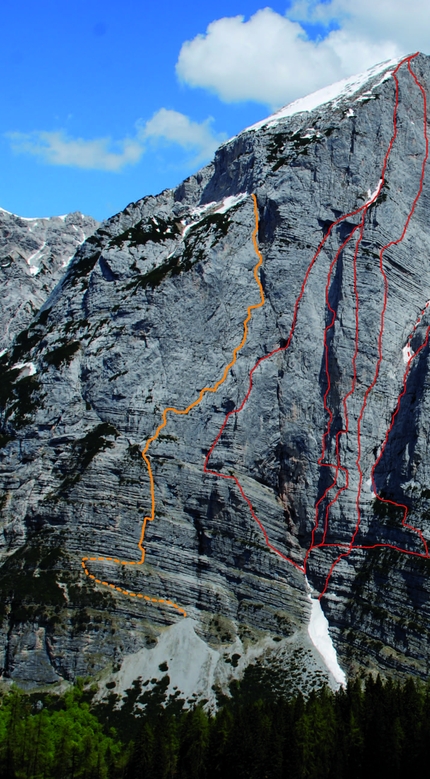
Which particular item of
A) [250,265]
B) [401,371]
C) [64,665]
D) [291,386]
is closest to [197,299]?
[250,265]

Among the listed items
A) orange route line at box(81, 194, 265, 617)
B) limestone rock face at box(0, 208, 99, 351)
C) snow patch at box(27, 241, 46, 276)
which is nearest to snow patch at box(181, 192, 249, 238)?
orange route line at box(81, 194, 265, 617)

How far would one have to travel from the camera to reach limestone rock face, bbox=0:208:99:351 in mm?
128500

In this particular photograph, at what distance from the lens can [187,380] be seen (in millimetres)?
78125

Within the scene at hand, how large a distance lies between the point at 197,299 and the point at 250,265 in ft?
24.3

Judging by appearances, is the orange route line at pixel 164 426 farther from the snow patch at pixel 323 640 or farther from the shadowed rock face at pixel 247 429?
the snow patch at pixel 323 640

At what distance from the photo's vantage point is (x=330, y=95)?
103000 millimetres

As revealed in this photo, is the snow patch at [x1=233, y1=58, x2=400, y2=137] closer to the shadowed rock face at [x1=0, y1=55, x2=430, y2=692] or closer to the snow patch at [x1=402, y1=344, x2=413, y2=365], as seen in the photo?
the shadowed rock face at [x1=0, y1=55, x2=430, y2=692]

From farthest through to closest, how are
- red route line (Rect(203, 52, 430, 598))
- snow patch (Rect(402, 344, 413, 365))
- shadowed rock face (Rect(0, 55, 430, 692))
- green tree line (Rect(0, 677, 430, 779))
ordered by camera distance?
snow patch (Rect(402, 344, 413, 365)), red route line (Rect(203, 52, 430, 598)), shadowed rock face (Rect(0, 55, 430, 692)), green tree line (Rect(0, 677, 430, 779))

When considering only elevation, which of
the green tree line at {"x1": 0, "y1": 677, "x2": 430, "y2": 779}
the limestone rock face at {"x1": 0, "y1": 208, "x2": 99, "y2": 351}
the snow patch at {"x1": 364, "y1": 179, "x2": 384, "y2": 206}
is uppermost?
the limestone rock face at {"x1": 0, "y1": 208, "x2": 99, "y2": 351}

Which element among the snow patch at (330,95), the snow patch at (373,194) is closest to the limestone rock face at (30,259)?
the snow patch at (330,95)

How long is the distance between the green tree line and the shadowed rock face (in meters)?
7.01

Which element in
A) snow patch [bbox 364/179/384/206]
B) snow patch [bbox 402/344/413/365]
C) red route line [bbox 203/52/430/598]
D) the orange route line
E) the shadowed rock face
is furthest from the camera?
snow patch [bbox 364/179/384/206]

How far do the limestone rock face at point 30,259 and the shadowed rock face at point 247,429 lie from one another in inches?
1447

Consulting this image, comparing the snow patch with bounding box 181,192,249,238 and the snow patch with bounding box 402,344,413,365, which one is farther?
the snow patch with bounding box 181,192,249,238
